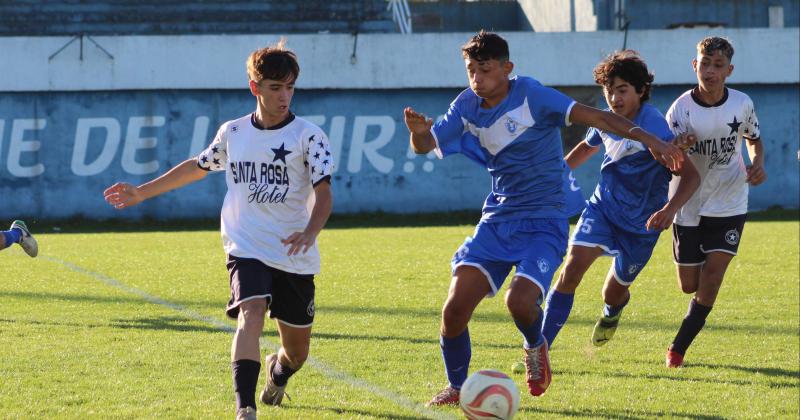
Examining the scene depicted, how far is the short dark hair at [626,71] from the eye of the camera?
630 centimetres

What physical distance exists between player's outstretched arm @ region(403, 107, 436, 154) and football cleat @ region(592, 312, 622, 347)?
217 cm

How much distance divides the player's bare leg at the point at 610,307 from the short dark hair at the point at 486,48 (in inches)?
81.5

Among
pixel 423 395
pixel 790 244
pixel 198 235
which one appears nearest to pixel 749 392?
pixel 423 395

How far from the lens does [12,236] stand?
8164 millimetres

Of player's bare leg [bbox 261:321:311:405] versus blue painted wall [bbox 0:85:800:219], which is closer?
player's bare leg [bbox 261:321:311:405]

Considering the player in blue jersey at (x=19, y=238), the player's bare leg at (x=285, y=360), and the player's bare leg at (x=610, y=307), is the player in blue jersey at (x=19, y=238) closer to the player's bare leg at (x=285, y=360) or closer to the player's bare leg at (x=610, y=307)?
the player's bare leg at (x=285, y=360)

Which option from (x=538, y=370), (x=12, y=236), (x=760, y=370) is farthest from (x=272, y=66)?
(x=12, y=236)

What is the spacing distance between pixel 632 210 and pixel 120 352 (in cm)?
321

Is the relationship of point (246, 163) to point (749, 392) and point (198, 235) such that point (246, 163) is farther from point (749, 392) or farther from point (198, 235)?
point (198, 235)

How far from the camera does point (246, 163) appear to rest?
514cm

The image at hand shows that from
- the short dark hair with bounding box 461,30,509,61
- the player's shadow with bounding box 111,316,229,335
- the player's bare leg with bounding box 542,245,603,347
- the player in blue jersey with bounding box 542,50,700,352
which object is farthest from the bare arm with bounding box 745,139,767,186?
the player's shadow with bounding box 111,316,229,335

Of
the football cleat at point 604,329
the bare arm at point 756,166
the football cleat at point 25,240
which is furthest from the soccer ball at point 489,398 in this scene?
the football cleat at point 25,240

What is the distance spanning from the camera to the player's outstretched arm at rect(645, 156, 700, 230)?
19.3 feet

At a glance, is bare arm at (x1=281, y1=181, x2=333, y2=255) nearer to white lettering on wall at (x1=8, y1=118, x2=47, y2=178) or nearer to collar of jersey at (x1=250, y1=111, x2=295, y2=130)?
collar of jersey at (x1=250, y1=111, x2=295, y2=130)
